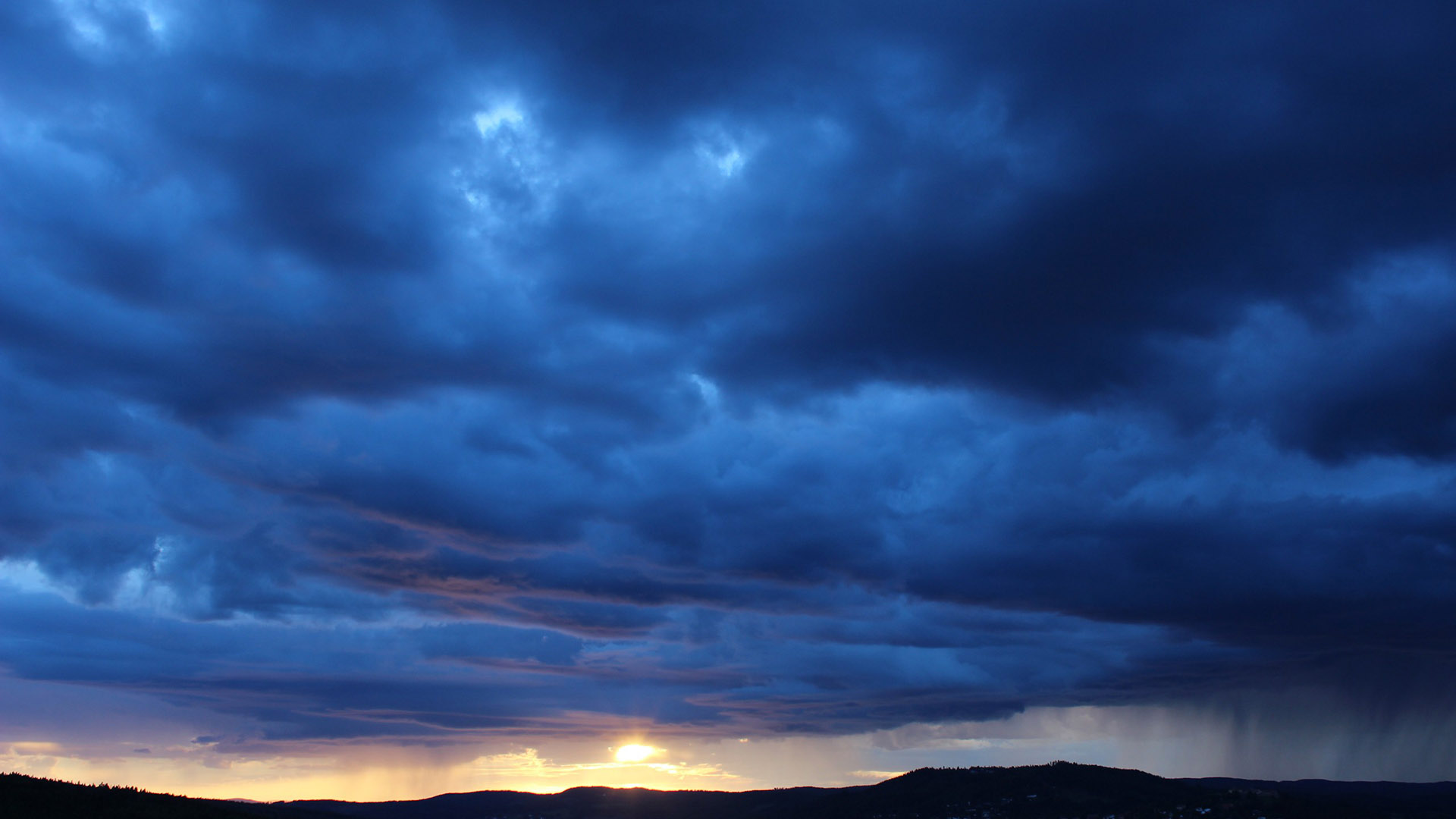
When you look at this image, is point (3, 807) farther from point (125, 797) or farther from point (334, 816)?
point (334, 816)

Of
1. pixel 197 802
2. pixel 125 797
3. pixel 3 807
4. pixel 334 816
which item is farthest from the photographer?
pixel 334 816

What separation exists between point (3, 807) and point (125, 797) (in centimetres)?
1454

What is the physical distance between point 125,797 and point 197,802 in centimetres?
1129

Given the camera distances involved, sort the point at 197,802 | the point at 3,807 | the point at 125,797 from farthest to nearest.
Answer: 1. the point at 197,802
2. the point at 125,797
3. the point at 3,807

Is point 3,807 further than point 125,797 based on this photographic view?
No

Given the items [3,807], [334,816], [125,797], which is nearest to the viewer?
[3,807]

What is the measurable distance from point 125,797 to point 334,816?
68.4 meters

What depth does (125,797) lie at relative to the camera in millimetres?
105250

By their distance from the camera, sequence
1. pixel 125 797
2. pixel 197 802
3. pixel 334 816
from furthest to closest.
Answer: pixel 334 816 → pixel 197 802 → pixel 125 797

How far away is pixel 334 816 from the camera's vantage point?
550 ft

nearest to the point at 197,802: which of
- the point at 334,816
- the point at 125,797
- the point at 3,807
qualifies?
the point at 125,797

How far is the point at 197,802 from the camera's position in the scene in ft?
379

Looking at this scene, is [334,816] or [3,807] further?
[334,816]

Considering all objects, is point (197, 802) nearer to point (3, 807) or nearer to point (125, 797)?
point (125, 797)
